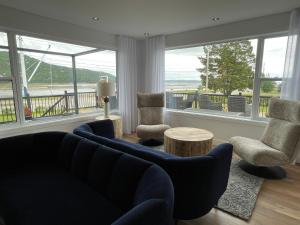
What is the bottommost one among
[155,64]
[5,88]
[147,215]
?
[147,215]

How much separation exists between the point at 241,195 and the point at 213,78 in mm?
2543

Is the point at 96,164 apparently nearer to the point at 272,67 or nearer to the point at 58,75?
the point at 58,75

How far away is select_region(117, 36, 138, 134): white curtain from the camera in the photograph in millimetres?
4395

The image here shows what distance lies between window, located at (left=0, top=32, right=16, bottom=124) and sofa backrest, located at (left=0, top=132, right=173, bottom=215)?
129cm

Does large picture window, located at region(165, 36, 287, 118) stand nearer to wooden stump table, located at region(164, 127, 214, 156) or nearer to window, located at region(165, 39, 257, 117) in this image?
window, located at region(165, 39, 257, 117)

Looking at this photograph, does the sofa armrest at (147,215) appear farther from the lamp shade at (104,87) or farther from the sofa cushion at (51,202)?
the lamp shade at (104,87)

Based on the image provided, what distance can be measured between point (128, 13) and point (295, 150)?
10.2 ft

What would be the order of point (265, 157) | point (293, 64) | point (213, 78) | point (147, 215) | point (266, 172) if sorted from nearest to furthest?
point (147, 215) < point (265, 157) < point (266, 172) < point (293, 64) < point (213, 78)

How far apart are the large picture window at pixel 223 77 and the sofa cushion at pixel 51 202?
326cm

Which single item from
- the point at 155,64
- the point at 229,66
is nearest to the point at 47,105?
the point at 155,64

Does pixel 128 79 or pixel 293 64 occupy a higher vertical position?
pixel 293 64

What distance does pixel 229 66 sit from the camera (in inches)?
150

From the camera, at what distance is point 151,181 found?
1190 millimetres

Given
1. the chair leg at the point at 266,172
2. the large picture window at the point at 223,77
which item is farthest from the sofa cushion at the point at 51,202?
the large picture window at the point at 223,77
